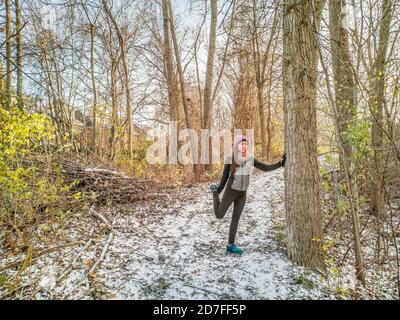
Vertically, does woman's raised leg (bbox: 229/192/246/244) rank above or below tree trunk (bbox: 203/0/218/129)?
below

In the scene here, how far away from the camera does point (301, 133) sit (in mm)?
3275

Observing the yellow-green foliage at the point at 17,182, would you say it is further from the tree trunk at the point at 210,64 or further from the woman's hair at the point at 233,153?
the tree trunk at the point at 210,64

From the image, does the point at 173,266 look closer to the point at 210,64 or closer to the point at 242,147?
the point at 242,147

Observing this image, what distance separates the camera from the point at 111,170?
6293 millimetres

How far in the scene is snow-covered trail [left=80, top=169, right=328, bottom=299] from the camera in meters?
2.95

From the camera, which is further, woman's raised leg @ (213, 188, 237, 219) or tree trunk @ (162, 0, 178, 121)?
tree trunk @ (162, 0, 178, 121)

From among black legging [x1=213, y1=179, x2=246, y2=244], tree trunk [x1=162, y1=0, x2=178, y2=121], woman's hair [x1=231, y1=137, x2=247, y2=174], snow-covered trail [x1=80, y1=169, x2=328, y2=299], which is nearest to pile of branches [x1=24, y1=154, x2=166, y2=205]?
snow-covered trail [x1=80, y1=169, x2=328, y2=299]

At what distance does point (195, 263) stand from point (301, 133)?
7.79 ft

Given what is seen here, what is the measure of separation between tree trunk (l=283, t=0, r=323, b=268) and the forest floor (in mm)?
435

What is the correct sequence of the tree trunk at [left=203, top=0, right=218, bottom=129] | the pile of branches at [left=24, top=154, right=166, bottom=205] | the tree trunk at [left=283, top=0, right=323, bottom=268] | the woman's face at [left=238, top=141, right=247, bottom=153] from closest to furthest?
the tree trunk at [left=283, top=0, right=323, bottom=268]
the woman's face at [left=238, top=141, right=247, bottom=153]
the pile of branches at [left=24, top=154, right=166, bottom=205]
the tree trunk at [left=203, top=0, right=218, bottom=129]

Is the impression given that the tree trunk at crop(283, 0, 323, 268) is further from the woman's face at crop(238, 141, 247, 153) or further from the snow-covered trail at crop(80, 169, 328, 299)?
the woman's face at crop(238, 141, 247, 153)

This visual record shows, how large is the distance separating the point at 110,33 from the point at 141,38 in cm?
156

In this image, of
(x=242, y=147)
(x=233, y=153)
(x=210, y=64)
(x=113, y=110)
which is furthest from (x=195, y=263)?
(x=210, y=64)
